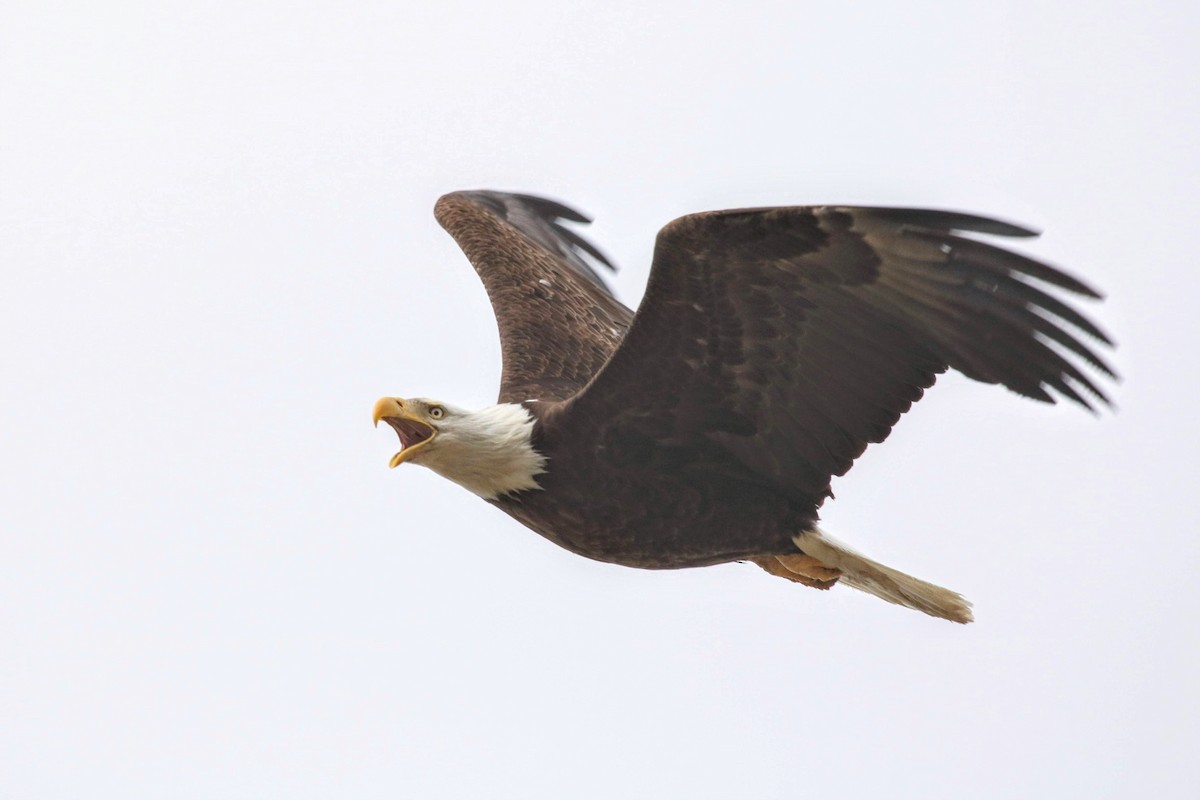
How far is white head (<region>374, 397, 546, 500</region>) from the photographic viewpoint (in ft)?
29.3

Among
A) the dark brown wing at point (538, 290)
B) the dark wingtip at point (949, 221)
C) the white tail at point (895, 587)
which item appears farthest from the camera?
the dark brown wing at point (538, 290)

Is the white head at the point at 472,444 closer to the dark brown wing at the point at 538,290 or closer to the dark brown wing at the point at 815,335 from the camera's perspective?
the dark brown wing at the point at 815,335

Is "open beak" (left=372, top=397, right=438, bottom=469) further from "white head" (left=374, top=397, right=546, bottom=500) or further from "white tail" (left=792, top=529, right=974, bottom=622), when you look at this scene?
"white tail" (left=792, top=529, right=974, bottom=622)

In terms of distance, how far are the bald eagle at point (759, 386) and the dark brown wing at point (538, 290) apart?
0.16 feet

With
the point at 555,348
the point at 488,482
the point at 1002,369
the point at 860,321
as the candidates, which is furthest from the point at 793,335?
the point at 555,348

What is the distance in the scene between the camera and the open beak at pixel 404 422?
8.92 metres

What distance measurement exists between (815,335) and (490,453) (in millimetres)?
1614

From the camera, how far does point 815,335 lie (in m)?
8.19

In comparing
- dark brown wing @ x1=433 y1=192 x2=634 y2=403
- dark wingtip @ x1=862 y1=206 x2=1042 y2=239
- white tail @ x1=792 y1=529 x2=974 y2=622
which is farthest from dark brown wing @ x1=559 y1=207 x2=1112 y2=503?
dark brown wing @ x1=433 y1=192 x2=634 y2=403

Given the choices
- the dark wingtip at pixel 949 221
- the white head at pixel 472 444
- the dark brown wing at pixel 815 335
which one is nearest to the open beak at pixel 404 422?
the white head at pixel 472 444

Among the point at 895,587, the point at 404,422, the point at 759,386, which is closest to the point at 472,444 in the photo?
the point at 404,422

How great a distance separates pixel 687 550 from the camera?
9070 millimetres

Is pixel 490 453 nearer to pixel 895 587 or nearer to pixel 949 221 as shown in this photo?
pixel 895 587

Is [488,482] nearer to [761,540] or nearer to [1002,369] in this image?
[761,540]
